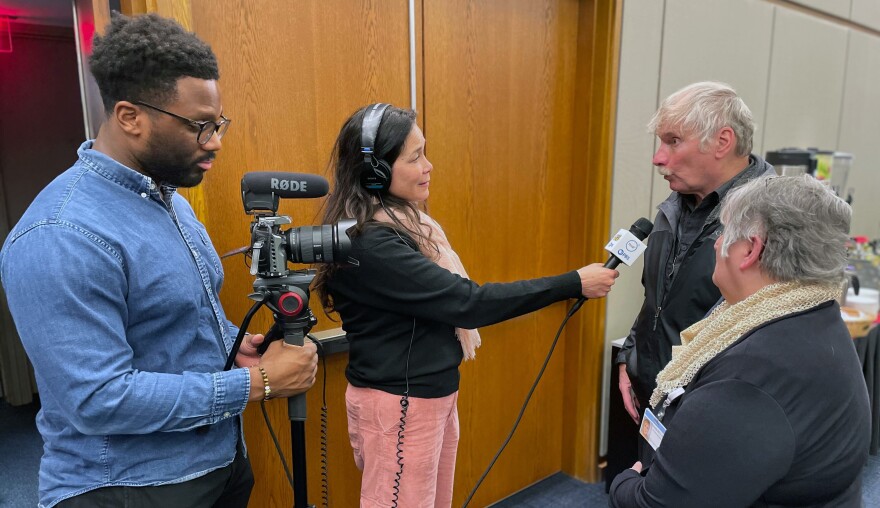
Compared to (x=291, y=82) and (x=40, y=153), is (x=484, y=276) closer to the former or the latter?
(x=291, y=82)

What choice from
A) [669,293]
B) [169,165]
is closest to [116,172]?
[169,165]

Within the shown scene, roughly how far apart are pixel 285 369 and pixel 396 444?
432 millimetres

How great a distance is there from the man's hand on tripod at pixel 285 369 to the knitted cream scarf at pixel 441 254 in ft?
1.24

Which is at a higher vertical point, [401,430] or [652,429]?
Result: [652,429]

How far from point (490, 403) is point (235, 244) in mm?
1311

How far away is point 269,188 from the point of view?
1068mm

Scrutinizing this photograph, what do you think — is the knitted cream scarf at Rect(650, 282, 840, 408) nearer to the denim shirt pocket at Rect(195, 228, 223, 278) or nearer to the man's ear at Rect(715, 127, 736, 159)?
the man's ear at Rect(715, 127, 736, 159)

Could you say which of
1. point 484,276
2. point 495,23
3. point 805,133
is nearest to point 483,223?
point 484,276

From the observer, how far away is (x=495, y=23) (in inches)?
85.7

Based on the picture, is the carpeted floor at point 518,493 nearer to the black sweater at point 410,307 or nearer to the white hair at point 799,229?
the black sweater at point 410,307

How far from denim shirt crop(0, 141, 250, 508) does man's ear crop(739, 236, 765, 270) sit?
0.94 m

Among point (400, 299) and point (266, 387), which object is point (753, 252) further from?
point (266, 387)

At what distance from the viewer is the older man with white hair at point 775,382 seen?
0.88 metres

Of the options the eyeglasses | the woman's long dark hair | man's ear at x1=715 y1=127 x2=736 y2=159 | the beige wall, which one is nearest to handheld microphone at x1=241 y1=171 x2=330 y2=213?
the eyeglasses
